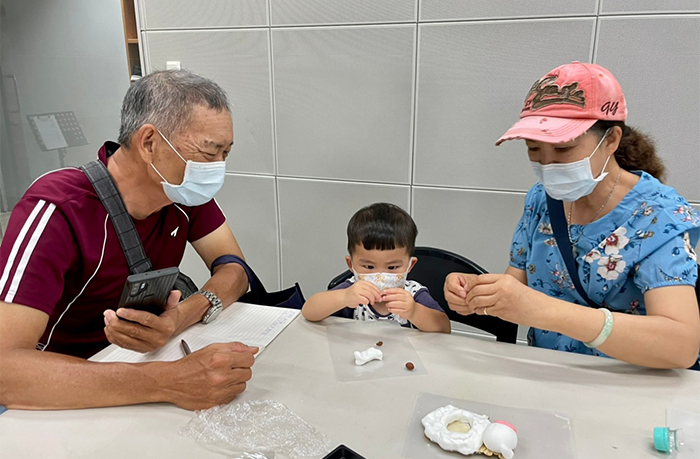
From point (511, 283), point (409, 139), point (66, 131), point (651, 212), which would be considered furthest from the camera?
point (66, 131)

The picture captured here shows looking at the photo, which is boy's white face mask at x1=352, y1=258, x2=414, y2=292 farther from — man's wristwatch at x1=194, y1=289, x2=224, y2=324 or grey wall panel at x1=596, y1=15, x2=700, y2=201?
grey wall panel at x1=596, y1=15, x2=700, y2=201

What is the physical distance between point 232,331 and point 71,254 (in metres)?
0.53

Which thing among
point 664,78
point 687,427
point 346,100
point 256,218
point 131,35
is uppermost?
point 131,35

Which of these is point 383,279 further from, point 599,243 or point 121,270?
point 121,270

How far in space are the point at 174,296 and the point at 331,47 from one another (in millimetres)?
1923

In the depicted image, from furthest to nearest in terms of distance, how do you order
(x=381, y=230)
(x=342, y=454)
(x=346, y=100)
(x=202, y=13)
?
(x=202, y=13)
(x=346, y=100)
(x=381, y=230)
(x=342, y=454)

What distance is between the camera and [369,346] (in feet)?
4.77

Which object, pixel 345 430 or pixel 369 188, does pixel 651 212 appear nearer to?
pixel 345 430

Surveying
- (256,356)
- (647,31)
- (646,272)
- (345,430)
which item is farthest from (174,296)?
(647,31)

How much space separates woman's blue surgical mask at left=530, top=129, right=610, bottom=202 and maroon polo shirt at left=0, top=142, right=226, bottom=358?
4.26 ft

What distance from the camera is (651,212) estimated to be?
1406 mm

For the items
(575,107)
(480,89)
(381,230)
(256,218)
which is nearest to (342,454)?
(381,230)

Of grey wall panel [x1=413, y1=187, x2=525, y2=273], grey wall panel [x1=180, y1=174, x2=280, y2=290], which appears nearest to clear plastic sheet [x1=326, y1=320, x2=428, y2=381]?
grey wall panel [x1=413, y1=187, x2=525, y2=273]

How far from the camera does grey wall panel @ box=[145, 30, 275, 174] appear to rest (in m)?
3.00
